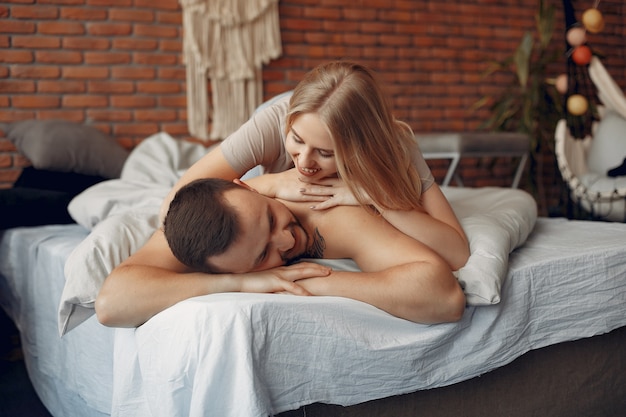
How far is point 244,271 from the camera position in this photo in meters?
1.44

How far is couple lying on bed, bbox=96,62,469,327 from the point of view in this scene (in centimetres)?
139

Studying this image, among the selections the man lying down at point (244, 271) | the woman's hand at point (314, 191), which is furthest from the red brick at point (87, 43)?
the man lying down at point (244, 271)

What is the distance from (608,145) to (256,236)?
9.93 feet

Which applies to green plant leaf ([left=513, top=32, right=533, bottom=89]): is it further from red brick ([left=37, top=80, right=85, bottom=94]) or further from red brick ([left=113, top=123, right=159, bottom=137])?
red brick ([left=37, top=80, right=85, bottom=94])

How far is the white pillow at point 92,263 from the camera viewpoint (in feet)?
5.14

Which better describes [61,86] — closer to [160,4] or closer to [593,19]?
[160,4]

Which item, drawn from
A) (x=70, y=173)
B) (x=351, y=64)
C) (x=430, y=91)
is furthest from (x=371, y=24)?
(x=351, y=64)

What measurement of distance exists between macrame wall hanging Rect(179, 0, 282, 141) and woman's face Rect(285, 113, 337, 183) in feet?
8.32

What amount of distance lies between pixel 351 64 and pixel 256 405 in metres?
0.84

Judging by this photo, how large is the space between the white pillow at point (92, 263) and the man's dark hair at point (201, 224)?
0.92ft

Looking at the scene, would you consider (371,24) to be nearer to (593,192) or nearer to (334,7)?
(334,7)

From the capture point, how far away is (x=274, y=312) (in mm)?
1287

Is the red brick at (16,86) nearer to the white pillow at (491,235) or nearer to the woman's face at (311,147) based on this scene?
the white pillow at (491,235)

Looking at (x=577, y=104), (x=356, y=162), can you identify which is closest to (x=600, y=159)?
(x=577, y=104)
